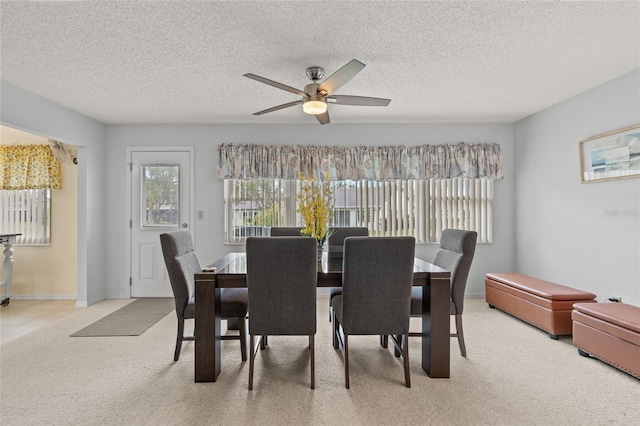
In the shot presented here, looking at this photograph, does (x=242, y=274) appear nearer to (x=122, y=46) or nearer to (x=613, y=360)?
(x=122, y=46)

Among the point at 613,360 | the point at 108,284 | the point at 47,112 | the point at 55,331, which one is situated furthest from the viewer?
the point at 108,284

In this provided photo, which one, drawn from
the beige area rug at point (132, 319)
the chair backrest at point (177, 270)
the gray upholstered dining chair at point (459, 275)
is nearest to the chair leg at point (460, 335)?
the gray upholstered dining chair at point (459, 275)

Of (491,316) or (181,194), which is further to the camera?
(181,194)

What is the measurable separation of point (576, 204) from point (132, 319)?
200 inches

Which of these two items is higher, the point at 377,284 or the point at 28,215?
the point at 28,215

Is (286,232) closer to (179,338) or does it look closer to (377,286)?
(179,338)

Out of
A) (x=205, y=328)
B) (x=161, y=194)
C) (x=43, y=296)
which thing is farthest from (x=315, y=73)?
(x=43, y=296)

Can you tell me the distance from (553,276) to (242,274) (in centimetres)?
383

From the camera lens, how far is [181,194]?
4.99 metres

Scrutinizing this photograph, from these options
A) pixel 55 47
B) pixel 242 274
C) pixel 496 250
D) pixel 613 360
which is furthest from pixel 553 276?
pixel 55 47

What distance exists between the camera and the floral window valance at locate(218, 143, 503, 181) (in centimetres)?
490

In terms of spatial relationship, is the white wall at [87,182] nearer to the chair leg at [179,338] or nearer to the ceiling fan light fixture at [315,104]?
the chair leg at [179,338]

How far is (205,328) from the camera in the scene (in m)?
2.44

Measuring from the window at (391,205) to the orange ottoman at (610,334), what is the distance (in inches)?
86.0
